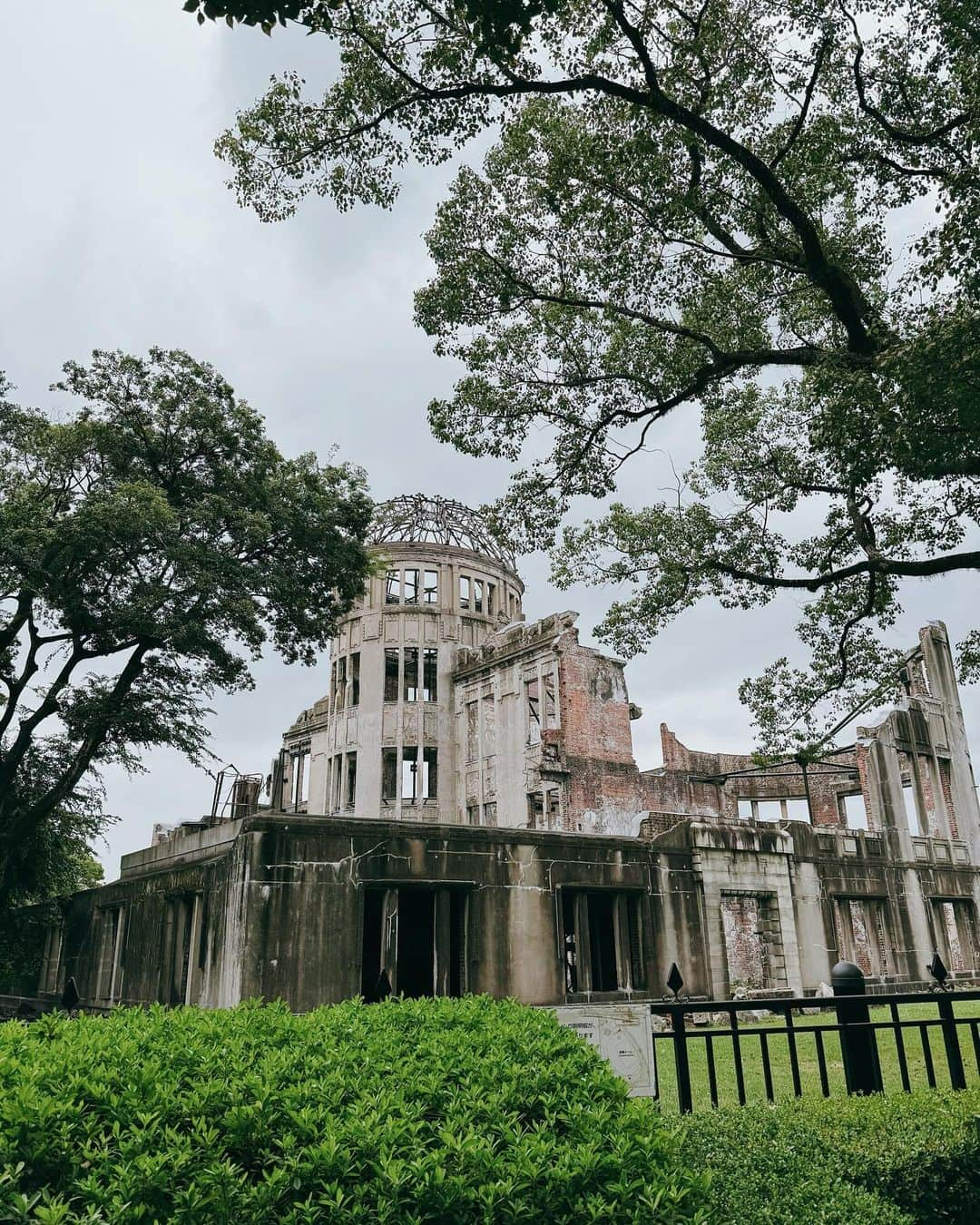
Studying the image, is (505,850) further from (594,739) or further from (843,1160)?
(594,739)

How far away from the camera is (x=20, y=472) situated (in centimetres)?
2253

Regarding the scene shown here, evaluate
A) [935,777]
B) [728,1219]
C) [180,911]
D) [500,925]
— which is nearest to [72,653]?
[180,911]

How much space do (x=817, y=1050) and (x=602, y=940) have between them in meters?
11.0

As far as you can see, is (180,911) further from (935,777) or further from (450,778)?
(935,777)

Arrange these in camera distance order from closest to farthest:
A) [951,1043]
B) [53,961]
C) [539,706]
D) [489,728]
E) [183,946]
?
[951,1043] → [183,946] → [53,961] → [539,706] → [489,728]

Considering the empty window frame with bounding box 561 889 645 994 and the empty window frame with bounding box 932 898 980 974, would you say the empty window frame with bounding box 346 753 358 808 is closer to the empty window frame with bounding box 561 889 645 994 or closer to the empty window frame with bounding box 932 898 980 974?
the empty window frame with bounding box 561 889 645 994

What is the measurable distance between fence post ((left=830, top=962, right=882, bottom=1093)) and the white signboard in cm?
188

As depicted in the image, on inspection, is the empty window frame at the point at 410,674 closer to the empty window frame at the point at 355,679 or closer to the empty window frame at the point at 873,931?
the empty window frame at the point at 355,679

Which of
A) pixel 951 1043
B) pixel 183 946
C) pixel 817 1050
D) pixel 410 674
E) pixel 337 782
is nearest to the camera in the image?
pixel 951 1043

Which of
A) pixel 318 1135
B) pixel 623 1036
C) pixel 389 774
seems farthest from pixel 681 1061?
pixel 389 774

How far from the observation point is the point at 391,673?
40.4 m

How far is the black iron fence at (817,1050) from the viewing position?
5789mm

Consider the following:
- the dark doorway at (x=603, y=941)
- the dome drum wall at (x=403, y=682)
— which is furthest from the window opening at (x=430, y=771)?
the dark doorway at (x=603, y=941)

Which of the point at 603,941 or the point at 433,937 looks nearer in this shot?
the point at 433,937
